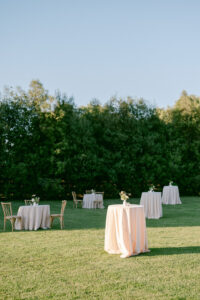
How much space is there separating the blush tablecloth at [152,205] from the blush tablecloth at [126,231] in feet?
21.7

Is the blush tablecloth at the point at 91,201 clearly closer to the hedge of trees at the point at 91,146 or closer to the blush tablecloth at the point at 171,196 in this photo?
the hedge of trees at the point at 91,146

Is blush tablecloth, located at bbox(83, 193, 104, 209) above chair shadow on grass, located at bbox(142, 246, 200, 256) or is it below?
above

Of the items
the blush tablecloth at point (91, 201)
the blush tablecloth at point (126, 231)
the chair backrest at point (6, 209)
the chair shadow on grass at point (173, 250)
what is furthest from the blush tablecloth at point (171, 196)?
the blush tablecloth at point (126, 231)

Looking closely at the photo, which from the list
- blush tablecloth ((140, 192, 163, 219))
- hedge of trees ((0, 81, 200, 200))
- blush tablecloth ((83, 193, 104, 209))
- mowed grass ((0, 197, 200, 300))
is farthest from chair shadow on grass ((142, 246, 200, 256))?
hedge of trees ((0, 81, 200, 200))

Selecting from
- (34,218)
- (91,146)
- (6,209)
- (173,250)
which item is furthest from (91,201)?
(173,250)

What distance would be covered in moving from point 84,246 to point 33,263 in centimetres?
A: 175

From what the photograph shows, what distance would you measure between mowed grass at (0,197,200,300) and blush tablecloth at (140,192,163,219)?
13.7 feet

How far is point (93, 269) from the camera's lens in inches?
216

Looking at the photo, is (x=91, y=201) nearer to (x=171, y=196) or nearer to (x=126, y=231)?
(x=171, y=196)

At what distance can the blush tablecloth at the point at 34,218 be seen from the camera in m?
10.5

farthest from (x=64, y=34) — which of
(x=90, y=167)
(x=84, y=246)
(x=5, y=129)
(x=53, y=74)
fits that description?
(x=84, y=246)

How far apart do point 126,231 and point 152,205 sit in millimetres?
7144

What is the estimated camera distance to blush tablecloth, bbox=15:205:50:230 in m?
10.5

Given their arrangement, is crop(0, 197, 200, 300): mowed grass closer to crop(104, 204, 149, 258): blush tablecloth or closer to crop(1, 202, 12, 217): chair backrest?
crop(104, 204, 149, 258): blush tablecloth
